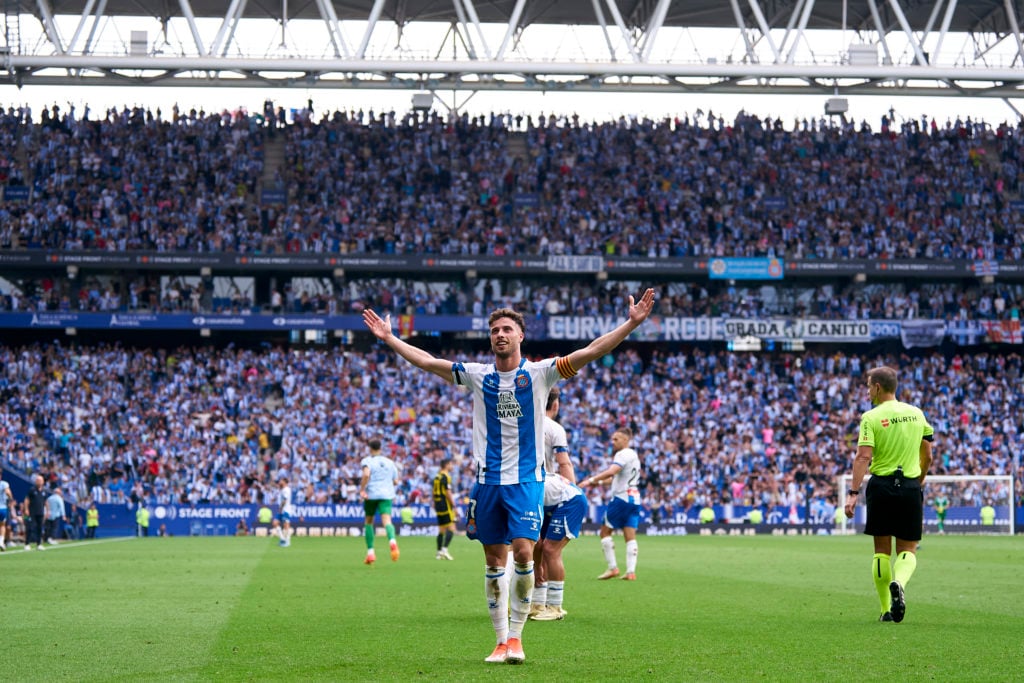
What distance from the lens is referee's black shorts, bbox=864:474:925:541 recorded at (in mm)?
11898

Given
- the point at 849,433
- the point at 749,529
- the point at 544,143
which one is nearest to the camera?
the point at 749,529

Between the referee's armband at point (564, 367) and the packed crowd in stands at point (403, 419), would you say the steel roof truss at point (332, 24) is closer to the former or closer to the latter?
the packed crowd in stands at point (403, 419)

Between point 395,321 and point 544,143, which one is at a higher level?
point 544,143

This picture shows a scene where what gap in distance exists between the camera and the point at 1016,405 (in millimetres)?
50250

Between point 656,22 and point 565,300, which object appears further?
point 565,300

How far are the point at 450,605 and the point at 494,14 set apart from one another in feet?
128

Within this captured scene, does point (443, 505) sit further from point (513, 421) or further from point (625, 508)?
point (513, 421)

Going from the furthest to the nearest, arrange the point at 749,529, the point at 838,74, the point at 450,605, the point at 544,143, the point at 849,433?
1. the point at 544,143
2. the point at 849,433
3. the point at 749,529
4. the point at 838,74
5. the point at 450,605

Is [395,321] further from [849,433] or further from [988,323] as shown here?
[988,323]

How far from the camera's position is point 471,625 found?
12.2 metres

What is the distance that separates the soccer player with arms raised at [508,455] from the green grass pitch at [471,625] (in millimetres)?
619

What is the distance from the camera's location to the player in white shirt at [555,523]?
510 inches

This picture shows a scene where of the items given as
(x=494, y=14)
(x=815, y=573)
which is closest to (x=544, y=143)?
(x=494, y=14)

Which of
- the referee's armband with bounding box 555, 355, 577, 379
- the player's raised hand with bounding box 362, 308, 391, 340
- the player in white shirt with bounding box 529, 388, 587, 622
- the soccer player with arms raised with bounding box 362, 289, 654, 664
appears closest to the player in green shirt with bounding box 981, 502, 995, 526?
the player in white shirt with bounding box 529, 388, 587, 622
